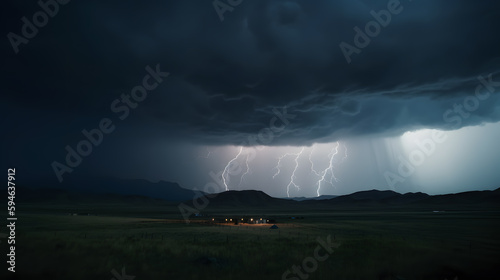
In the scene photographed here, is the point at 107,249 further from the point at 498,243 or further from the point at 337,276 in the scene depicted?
the point at 498,243

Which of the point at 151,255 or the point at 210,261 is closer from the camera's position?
the point at 210,261

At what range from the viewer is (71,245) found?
25.6 metres

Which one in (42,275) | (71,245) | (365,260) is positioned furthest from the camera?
(71,245)

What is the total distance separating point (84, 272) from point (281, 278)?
11714mm

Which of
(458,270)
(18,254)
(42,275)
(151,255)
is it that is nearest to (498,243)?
(458,270)

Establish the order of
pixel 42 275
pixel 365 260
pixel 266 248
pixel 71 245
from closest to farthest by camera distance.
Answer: pixel 42 275 < pixel 365 260 < pixel 71 245 < pixel 266 248

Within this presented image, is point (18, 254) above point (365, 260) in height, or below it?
above

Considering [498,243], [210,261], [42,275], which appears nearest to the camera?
[42,275]

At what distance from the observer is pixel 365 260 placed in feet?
78.4

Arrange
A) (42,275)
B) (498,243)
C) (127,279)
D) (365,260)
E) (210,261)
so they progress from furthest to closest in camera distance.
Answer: (498,243) < (365,260) < (210,261) < (127,279) < (42,275)

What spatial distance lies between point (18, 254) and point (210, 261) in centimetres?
1236

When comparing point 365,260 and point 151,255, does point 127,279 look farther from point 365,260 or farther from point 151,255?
point 365,260

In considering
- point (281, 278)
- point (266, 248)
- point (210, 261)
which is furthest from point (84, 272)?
point (266, 248)

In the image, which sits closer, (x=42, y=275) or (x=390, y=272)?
(x=42, y=275)
